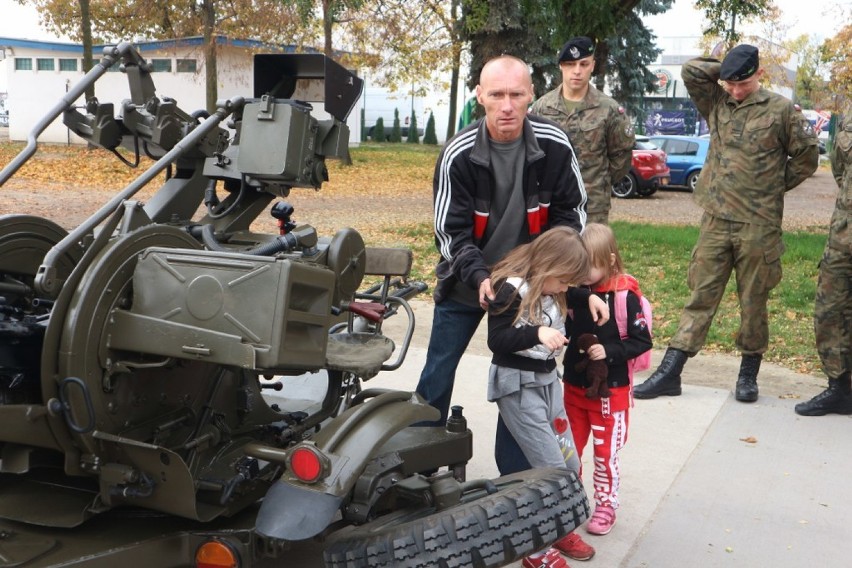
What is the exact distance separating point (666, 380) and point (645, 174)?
15.0m

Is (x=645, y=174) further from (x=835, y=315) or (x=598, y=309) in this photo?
(x=598, y=309)

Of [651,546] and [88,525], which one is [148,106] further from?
[651,546]

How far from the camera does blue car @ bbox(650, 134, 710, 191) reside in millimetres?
22672

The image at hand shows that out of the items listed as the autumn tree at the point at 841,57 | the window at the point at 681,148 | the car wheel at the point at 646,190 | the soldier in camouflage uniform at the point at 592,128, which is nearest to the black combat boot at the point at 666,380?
the soldier in camouflage uniform at the point at 592,128

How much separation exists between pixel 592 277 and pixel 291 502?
1.64 metres

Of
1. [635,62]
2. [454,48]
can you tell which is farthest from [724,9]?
[635,62]

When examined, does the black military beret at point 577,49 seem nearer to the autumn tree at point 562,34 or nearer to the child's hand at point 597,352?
the child's hand at point 597,352

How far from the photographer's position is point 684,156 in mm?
22859

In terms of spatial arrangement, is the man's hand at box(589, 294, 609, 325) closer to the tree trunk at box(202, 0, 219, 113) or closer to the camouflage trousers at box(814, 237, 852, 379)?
the camouflage trousers at box(814, 237, 852, 379)

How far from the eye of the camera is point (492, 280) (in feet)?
11.6

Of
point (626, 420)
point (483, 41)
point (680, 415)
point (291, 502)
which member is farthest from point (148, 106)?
point (483, 41)

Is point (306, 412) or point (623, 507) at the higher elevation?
point (306, 412)

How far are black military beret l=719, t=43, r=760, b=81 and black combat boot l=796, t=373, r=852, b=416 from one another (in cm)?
175

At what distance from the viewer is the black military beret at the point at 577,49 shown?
6.00 metres
